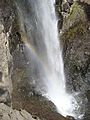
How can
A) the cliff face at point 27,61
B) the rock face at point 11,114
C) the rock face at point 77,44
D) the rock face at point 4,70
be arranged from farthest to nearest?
the rock face at point 77,44 < the cliff face at point 27,61 < the rock face at point 4,70 < the rock face at point 11,114

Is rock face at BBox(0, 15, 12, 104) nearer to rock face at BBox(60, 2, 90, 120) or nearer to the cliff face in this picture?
the cliff face

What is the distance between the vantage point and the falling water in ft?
54.8

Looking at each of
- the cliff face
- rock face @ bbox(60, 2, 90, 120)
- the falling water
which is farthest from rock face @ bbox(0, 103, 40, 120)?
rock face @ bbox(60, 2, 90, 120)

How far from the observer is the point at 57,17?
1959cm

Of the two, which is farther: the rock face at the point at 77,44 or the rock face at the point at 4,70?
the rock face at the point at 77,44

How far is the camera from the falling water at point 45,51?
54.8ft

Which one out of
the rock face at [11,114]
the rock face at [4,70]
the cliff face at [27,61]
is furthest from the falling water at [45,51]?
the rock face at [11,114]

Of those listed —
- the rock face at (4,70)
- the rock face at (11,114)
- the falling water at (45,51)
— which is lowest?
the rock face at (11,114)

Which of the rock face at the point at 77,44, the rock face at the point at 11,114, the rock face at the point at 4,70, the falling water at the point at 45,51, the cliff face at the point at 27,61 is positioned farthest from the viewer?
the rock face at the point at 77,44

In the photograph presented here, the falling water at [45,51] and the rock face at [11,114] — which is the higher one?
the falling water at [45,51]

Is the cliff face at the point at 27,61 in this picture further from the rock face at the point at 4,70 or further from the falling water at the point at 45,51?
the falling water at the point at 45,51

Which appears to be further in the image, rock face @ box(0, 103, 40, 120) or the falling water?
the falling water

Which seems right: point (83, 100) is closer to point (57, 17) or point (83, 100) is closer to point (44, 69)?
point (44, 69)

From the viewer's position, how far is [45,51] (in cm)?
1870
